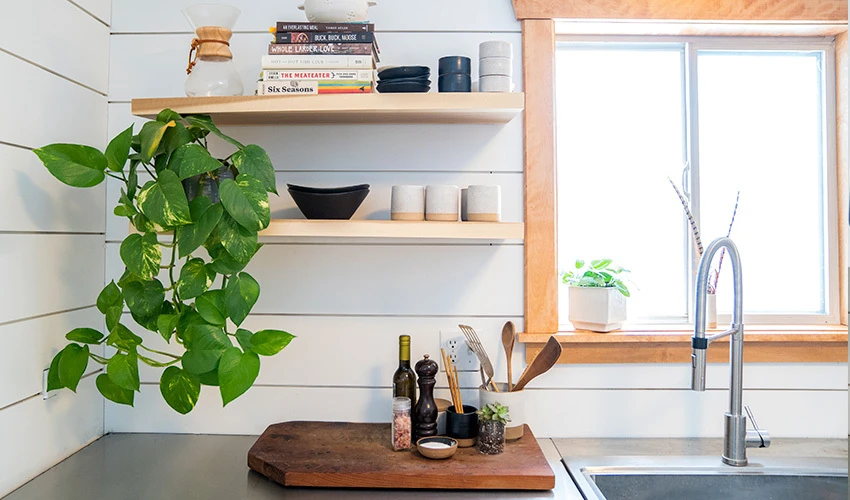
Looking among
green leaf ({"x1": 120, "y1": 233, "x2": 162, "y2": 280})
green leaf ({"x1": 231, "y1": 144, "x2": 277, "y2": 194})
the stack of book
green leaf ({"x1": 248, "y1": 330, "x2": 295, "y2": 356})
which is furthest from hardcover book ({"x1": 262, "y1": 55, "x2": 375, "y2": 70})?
green leaf ({"x1": 248, "y1": 330, "x2": 295, "y2": 356})

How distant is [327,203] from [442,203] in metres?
0.25

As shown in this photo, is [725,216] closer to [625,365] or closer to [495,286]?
[625,365]

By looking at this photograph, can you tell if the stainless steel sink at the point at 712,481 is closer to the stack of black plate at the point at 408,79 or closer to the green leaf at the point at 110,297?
the stack of black plate at the point at 408,79

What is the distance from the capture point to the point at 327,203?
1359 mm

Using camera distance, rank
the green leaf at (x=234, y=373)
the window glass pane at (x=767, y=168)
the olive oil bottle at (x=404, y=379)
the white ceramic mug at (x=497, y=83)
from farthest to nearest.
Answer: the window glass pane at (x=767, y=168) → the olive oil bottle at (x=404, y=379) → the white ceramic mug at (x=497, y=83) → the green leaf at (x=234, y=373)

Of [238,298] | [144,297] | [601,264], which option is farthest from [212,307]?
[601,264]

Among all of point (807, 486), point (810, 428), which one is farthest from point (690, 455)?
point (810, 428)

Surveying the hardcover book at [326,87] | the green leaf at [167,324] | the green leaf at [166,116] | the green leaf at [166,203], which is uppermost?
the hardcover book at [326,87]

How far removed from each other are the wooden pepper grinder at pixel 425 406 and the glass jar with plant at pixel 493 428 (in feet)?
0.39

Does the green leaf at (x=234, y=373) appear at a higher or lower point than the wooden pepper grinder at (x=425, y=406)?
higher

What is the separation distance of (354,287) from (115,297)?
0.55 m

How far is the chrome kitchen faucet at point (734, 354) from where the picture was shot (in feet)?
4.46

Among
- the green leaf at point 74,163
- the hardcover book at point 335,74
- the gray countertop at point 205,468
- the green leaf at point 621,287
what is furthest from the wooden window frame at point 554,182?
the green leaf at point 74,163

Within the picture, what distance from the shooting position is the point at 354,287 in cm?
158
